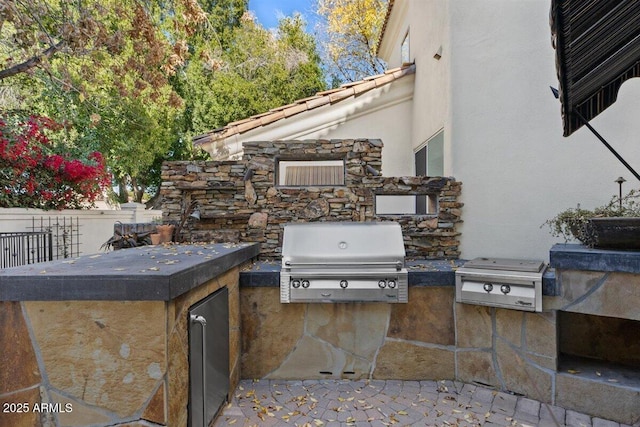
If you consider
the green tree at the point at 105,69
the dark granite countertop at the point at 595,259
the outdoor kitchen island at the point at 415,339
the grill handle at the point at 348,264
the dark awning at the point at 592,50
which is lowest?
the outdoor kitchen island at the point at 415,339

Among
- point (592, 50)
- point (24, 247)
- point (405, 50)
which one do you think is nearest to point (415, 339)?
point (592, 50)

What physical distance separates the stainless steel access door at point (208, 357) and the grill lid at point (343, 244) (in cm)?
82

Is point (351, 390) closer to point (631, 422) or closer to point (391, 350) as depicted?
point (391, 350)

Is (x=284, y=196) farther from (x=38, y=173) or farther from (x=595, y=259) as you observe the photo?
(x=38, y=173)

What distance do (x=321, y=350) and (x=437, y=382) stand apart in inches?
48.1

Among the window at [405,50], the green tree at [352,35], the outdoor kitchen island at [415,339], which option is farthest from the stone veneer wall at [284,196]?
the green tree at [352,35]

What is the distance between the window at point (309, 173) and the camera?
6.59 meters

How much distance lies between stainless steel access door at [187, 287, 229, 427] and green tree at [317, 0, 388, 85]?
14.7 metres

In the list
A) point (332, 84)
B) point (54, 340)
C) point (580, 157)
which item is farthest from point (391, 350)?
point (332, 84)

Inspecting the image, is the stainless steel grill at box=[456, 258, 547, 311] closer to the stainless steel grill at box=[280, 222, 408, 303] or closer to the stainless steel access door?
the stainless steel grill at box=[280, 222, 408, 303]

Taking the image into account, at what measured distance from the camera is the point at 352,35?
16.1 m

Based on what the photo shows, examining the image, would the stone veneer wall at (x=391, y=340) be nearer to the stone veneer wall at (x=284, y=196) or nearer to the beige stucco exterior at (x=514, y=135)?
the stone veneer wall at (x=284, y=196)

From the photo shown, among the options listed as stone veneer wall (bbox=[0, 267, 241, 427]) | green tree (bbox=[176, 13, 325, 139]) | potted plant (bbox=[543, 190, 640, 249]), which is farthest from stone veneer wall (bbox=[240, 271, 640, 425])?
green tree (bbox=[176, 13, 325, 139])

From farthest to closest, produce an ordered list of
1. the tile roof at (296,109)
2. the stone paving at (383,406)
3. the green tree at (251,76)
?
the green tree at (251,76)
the tile roof at (296,109)
the stone paving at (383,406)
